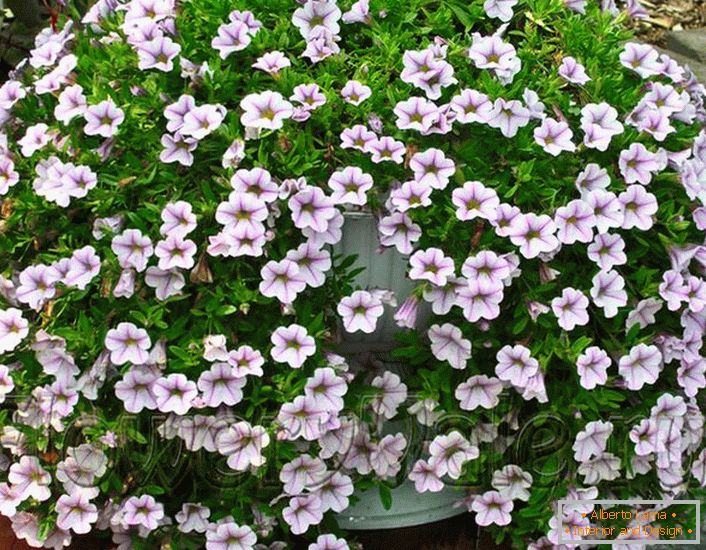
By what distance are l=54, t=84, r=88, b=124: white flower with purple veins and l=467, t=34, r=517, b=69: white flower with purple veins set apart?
0.90 m

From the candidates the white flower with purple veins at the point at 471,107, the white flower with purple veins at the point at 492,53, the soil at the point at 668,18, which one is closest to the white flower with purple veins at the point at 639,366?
the white flower with purple veins at the point at 471,107

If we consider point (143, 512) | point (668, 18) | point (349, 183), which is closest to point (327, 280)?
point (349, 183)

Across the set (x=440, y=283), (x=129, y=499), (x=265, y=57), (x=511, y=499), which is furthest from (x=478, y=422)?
(x=265, y=57)

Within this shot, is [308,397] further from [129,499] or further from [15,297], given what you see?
[15,297]

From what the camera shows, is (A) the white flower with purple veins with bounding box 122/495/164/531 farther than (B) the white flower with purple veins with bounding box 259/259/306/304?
Yes

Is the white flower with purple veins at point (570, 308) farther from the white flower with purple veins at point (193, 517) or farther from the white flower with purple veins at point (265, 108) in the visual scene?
the white flower with purple veins at point (193, 517)

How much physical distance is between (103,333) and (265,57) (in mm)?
713

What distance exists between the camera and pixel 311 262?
2.11 meters

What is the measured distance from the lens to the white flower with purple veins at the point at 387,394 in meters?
2.21

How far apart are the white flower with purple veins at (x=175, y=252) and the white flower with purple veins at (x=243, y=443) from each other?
36cm

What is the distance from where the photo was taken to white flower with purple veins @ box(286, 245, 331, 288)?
2.09m

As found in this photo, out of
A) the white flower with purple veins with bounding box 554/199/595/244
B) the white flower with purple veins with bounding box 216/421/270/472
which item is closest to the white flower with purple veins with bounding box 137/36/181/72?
the white flower with purple veins with bounding box 216/421/270/472

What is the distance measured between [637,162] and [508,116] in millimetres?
319

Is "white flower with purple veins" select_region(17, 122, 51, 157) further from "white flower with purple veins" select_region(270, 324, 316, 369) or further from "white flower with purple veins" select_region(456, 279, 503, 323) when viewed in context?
"white flower with purple veins" select_region(456, 279, 503, 323)
